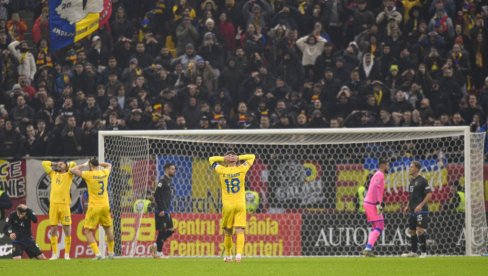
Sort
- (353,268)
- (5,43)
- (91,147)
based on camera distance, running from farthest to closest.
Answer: (5,43)
(91,147)
(353,268)

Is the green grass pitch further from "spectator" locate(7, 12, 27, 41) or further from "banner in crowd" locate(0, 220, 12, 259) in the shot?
"spectator" locate(7, 12, 27, 41)

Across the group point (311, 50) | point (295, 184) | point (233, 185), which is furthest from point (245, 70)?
point (233, 185)

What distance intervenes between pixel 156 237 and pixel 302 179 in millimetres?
3447

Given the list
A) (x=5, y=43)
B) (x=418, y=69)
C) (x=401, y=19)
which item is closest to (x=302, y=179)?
(x=418, y=69)

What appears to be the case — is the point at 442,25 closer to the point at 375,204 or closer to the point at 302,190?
the point at 302,190

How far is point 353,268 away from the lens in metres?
17.5

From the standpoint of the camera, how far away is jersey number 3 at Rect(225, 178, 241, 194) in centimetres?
1984

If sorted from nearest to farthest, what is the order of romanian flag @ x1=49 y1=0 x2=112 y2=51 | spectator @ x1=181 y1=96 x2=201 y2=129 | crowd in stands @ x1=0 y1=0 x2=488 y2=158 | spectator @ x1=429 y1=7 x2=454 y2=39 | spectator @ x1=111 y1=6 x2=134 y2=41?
1. crowd in stands @ x1=0 y1=0 x2=488 y2=158
2. romanian flag @ x1=49 y1=0 x2=112 y2=51
3. spectator @ x1=181 y1=96 x2=201 y2=129
4. spectator @ x1=429 y1=7 x2=454 y2=39
5. spectator @ x1=111 y1=6 x2=134 y2=41

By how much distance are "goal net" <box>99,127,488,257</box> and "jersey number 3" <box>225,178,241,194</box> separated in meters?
3.50

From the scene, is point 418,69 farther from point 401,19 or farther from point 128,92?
point 128,92

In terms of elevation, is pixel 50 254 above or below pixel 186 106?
below

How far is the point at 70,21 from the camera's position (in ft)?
84.9

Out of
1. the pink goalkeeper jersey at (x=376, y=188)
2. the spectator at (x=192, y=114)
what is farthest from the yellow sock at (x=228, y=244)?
the spectator at (x=192, y=114)

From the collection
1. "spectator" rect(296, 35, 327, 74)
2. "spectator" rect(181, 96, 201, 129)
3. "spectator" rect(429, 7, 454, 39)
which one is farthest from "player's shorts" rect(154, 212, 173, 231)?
"spectator" rect(429, 7, 454, 39)
